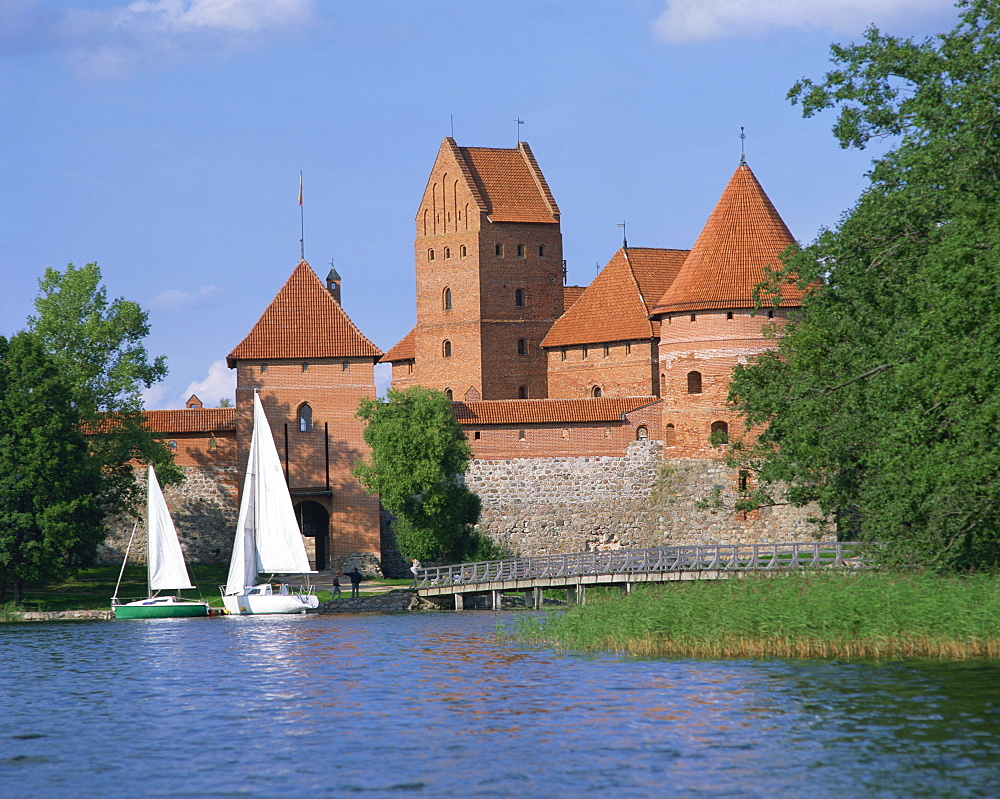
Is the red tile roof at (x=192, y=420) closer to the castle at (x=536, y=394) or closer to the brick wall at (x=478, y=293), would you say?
the castle at (x=536, y=394)

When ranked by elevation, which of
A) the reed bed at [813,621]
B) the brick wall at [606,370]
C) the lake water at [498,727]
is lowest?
the lake water at [498,727]

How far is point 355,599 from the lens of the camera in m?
38.7

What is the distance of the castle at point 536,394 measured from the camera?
4419 centimetres

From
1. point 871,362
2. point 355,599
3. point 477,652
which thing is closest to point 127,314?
point 355,599

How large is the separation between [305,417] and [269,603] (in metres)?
9.80

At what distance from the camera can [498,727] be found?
17375 millimetres

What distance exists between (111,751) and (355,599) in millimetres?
21951

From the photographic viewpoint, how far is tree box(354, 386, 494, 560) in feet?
138

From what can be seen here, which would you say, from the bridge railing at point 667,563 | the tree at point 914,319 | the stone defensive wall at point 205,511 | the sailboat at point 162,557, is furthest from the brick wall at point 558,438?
the tree at point 914,319

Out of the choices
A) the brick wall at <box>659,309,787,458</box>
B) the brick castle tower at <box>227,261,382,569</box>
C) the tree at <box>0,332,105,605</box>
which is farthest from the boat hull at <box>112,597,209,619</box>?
the brick wall at <box>659,309,787,458</box>

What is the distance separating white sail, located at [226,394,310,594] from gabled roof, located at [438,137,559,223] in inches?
696

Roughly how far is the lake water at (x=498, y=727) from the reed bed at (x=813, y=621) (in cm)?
60

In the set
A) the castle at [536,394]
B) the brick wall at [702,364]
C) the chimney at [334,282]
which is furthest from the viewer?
the chimney at [334,282]

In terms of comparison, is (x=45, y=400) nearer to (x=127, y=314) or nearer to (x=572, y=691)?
(x=127, y=314)
